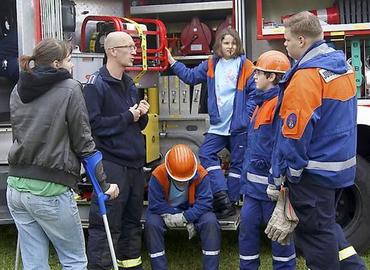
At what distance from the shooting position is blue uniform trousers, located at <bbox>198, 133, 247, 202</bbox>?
5133 millimetres

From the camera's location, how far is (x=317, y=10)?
17.5ft

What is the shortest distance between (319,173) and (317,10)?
2249 millimetres

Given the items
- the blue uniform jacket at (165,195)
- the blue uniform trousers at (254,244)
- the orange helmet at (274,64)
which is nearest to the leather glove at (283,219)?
the blue uniform trousers at (254,244)

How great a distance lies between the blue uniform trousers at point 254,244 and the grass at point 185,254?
26.4 inches

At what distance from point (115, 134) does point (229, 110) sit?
1.27 meters

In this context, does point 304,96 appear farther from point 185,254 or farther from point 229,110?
point 185,254

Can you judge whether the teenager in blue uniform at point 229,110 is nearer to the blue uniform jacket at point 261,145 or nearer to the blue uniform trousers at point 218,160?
the blue uniform trousers at point 218,160

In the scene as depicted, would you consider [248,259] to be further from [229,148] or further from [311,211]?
[229,148]

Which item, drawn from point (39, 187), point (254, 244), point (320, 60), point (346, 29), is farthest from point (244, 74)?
point (39, 187)

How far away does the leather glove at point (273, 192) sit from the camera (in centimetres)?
374

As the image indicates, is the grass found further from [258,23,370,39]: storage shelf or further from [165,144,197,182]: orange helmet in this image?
[258,23,370,39]: storage shelf

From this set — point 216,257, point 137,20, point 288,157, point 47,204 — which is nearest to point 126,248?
point 216,257

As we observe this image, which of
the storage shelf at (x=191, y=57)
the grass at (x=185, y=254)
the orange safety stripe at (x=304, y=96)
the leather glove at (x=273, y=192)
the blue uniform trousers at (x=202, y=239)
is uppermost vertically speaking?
the storage shelf at (x=191, y=57)

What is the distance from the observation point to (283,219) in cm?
364
